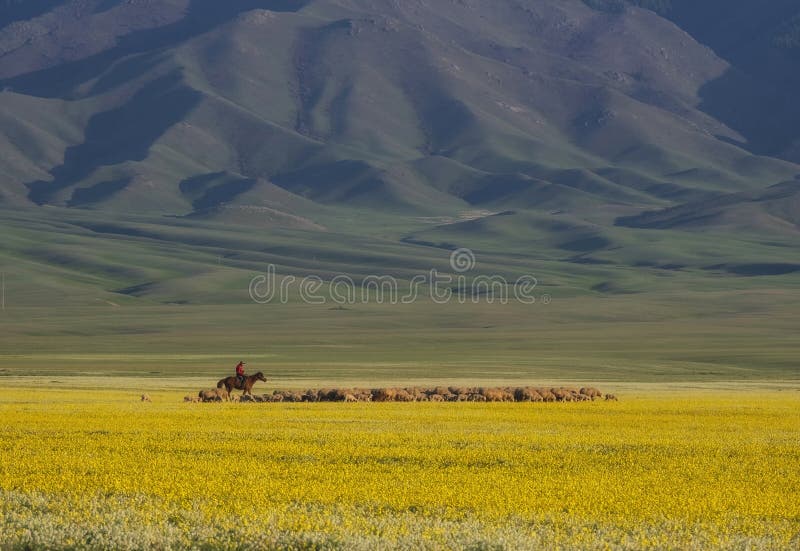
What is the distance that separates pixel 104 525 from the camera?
52.0 ft

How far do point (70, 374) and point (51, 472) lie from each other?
50566 mm

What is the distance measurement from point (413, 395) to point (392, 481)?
83.1ft

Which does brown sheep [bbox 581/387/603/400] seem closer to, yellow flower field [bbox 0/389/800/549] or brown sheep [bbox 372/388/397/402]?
brown sheep [bbox 372/388/397/402]

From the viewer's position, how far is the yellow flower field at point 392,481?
15641mm

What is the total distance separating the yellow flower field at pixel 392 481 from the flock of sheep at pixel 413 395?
9.09 meters

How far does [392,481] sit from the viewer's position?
813 inches

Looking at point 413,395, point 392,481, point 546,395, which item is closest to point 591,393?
point 546,395

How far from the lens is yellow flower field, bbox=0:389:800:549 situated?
15641 millimetres

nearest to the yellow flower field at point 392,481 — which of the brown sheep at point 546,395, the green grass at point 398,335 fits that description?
the brown sheep at point 546,395

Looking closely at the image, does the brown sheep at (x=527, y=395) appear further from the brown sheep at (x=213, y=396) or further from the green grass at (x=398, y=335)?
the green grass at (x=398, y=335)

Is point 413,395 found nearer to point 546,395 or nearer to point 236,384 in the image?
point 546,395

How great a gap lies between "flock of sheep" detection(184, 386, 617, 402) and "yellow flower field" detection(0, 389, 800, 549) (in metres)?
9.09

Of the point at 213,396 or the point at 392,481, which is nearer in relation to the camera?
the point at 392,481

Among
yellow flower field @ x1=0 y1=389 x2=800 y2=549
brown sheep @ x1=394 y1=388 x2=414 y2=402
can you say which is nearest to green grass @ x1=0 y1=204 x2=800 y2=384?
brown sheep @ x1=394 y1=388 x2=414 y2=402
